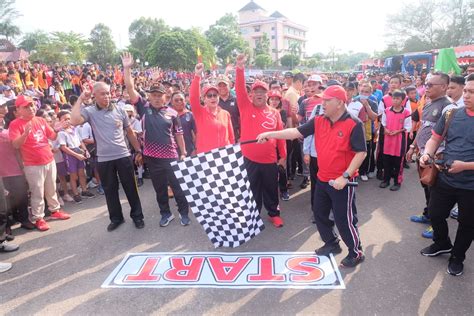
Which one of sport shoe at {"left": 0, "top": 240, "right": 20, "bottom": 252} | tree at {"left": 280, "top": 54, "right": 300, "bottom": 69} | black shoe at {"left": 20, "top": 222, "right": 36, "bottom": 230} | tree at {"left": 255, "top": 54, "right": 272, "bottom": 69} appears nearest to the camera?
sport shoe at {"left": 0, "top": 240, "right": 20, "bottom": 252}

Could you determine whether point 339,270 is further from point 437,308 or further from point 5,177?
point 5,177

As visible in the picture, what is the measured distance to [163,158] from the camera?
4.79 m

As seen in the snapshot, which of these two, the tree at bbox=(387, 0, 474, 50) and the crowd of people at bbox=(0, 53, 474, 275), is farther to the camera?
the tree at bbox=(387, 0, 474, 50)

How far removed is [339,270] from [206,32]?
7242cm

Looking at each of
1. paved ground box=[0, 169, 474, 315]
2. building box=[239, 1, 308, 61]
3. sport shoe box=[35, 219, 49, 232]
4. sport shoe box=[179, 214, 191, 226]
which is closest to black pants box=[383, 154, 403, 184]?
paved ground box=[0, 169, 474, 315]

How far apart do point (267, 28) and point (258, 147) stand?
3880 inches

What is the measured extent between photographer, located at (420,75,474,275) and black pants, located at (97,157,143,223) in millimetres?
3790

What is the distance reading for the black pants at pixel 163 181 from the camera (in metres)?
4.84

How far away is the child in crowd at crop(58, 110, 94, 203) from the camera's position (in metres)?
5.80

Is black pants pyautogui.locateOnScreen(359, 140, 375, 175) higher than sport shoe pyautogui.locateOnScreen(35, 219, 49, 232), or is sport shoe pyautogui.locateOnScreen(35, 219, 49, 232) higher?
black pants pyautogui.locateOnScreen(359, 140, 375, 175)

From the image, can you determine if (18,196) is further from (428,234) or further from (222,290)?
(428,234)

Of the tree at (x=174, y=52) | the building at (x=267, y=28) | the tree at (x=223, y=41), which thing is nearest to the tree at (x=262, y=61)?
the tree at (x=223, y=41)

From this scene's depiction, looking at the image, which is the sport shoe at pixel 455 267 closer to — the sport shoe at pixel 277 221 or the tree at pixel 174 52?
the sport shoe at pixel 277 221

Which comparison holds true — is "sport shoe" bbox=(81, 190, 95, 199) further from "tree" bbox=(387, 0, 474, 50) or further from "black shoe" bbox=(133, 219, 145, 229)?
"tree" bbox=(387, 0, 474, 50)
